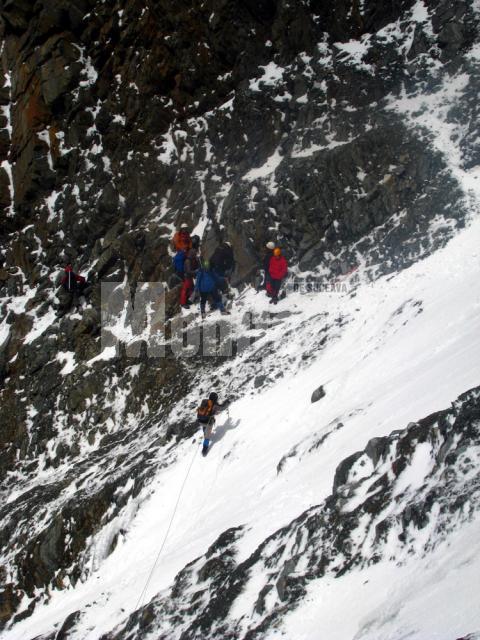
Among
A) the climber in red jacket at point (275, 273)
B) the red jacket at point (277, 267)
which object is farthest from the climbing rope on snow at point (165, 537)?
the red jacket at point (277, 267)

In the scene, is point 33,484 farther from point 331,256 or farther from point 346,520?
point 346,520

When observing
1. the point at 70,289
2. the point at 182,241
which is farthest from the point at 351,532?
Result: the point at 70,289

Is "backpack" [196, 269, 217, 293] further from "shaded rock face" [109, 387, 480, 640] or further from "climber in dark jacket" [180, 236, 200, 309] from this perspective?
"shaded rock face" [109, 387, 480, 640]

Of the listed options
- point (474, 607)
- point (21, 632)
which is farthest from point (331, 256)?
point (474, 607)

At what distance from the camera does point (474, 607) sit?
3.96m

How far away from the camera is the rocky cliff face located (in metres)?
15.1

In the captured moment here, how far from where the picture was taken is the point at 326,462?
27.7 ft

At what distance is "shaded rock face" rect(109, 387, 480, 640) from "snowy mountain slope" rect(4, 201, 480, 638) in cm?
2

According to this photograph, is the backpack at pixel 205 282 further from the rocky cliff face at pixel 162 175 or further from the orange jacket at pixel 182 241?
the orange jacket at pixel 182 241

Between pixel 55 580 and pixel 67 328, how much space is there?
867cm

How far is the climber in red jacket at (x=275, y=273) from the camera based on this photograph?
15711mm

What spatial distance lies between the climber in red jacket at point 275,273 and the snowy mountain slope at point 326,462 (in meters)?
0.89

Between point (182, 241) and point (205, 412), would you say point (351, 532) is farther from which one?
point (182, 241)

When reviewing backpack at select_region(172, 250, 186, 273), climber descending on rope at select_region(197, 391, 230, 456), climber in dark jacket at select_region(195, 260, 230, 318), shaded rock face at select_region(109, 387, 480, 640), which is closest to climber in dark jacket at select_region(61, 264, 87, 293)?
backpack at select_region(172, 250, 186, 273)
